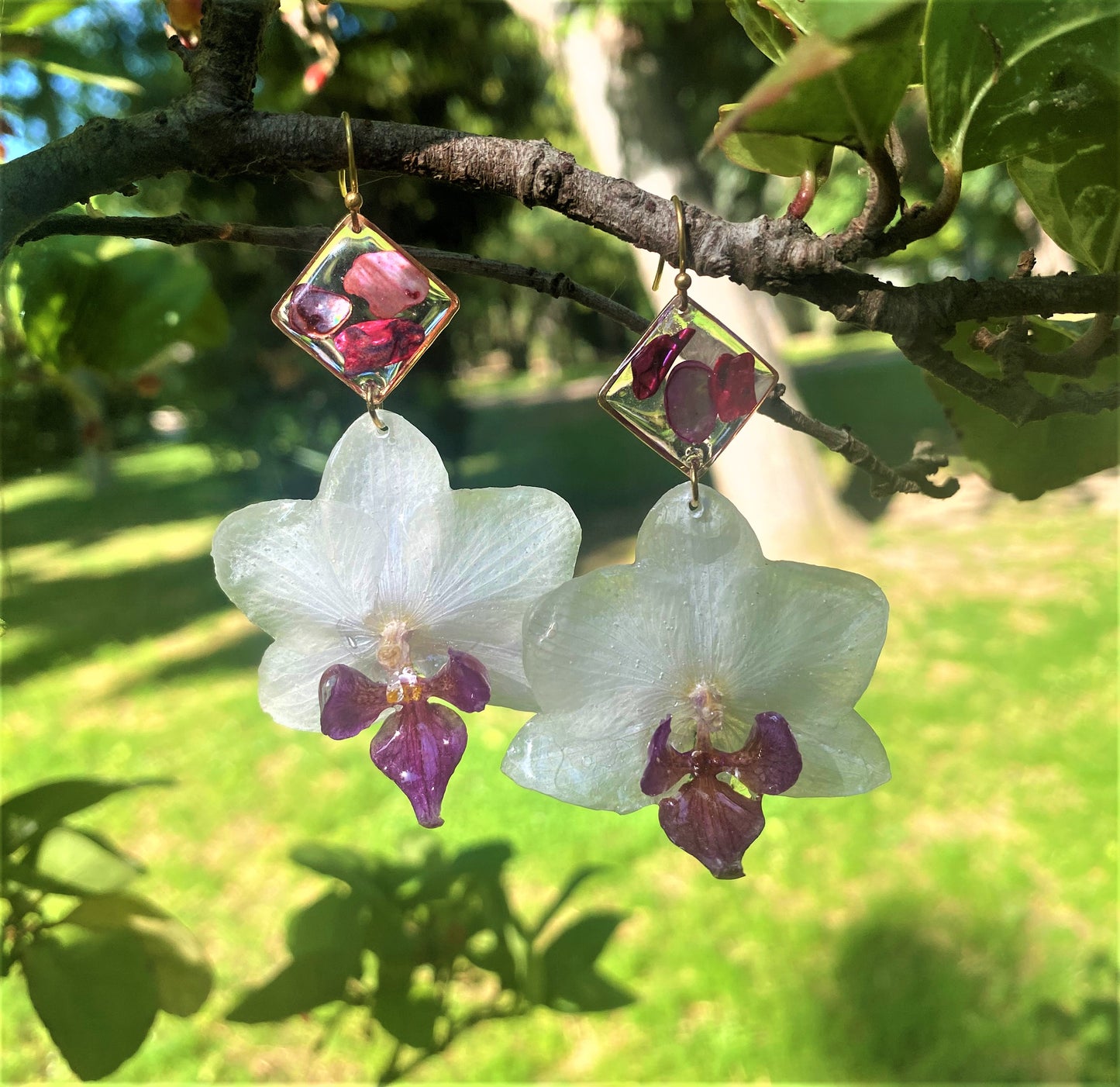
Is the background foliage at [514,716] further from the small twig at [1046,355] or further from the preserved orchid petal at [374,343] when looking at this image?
the preserved orchid petal at [374,343]

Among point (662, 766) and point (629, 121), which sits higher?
point (629, 121)

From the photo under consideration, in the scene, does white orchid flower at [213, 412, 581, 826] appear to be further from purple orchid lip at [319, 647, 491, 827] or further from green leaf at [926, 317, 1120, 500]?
green leaf at [926, 317, 1120, 500]

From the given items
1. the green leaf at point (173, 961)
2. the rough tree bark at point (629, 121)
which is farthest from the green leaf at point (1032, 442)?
the rough tree bark at point (629, 121)

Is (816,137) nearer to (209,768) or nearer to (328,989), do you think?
(328,989)

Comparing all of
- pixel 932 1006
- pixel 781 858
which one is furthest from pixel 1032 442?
pixel 781 858

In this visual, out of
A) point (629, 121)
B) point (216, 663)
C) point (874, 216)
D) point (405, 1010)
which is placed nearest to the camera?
point (874, 216)

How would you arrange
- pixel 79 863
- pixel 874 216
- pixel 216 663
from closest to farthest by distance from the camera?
pixel 874 216, pixel 79 863, pixel 216 663

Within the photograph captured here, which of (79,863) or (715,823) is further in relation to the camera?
(79,863)

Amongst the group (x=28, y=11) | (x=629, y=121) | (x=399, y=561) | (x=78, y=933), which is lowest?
(x=78, y=933)

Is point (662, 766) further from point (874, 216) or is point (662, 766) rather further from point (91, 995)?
point (91, 995)
